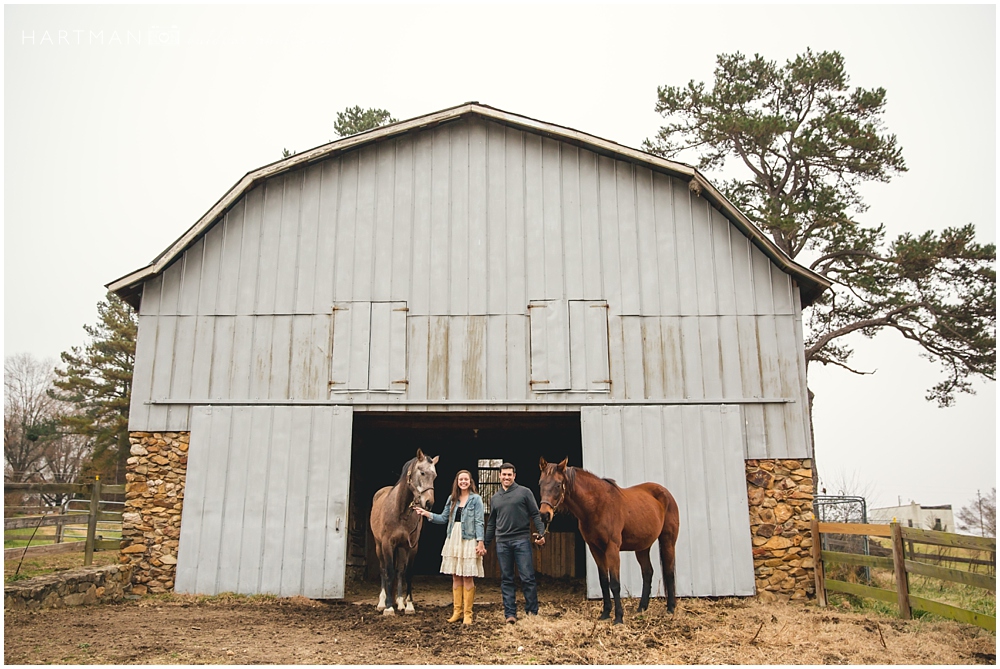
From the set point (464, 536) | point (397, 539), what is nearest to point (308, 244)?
point (397, 539)

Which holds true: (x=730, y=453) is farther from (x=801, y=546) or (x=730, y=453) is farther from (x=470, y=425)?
(x=470, y=425)

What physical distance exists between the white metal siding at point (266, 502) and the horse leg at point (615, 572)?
151 inches

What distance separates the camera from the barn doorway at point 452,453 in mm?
12500

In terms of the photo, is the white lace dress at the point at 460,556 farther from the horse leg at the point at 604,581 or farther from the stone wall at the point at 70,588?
the stone wall at the point at 70,588

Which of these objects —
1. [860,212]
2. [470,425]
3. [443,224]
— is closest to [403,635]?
[470,425]

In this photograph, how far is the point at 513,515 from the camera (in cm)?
834

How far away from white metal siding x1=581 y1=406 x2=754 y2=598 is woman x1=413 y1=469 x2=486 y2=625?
225 cm

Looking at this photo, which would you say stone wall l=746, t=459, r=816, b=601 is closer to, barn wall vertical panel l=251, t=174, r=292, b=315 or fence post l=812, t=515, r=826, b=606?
fence post l=812, t=515, r=826, b=606

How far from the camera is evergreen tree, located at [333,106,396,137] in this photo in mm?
23562

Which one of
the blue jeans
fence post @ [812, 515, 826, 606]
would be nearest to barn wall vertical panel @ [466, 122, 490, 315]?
the blue jeans

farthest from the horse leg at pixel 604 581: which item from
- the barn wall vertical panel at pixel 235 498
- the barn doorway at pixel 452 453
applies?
the barn wall vertical panel at pixel 235 498

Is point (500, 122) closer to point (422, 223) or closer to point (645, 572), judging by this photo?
point (422, 223)

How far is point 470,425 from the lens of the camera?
12.8m

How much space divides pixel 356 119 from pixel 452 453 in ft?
39.6
